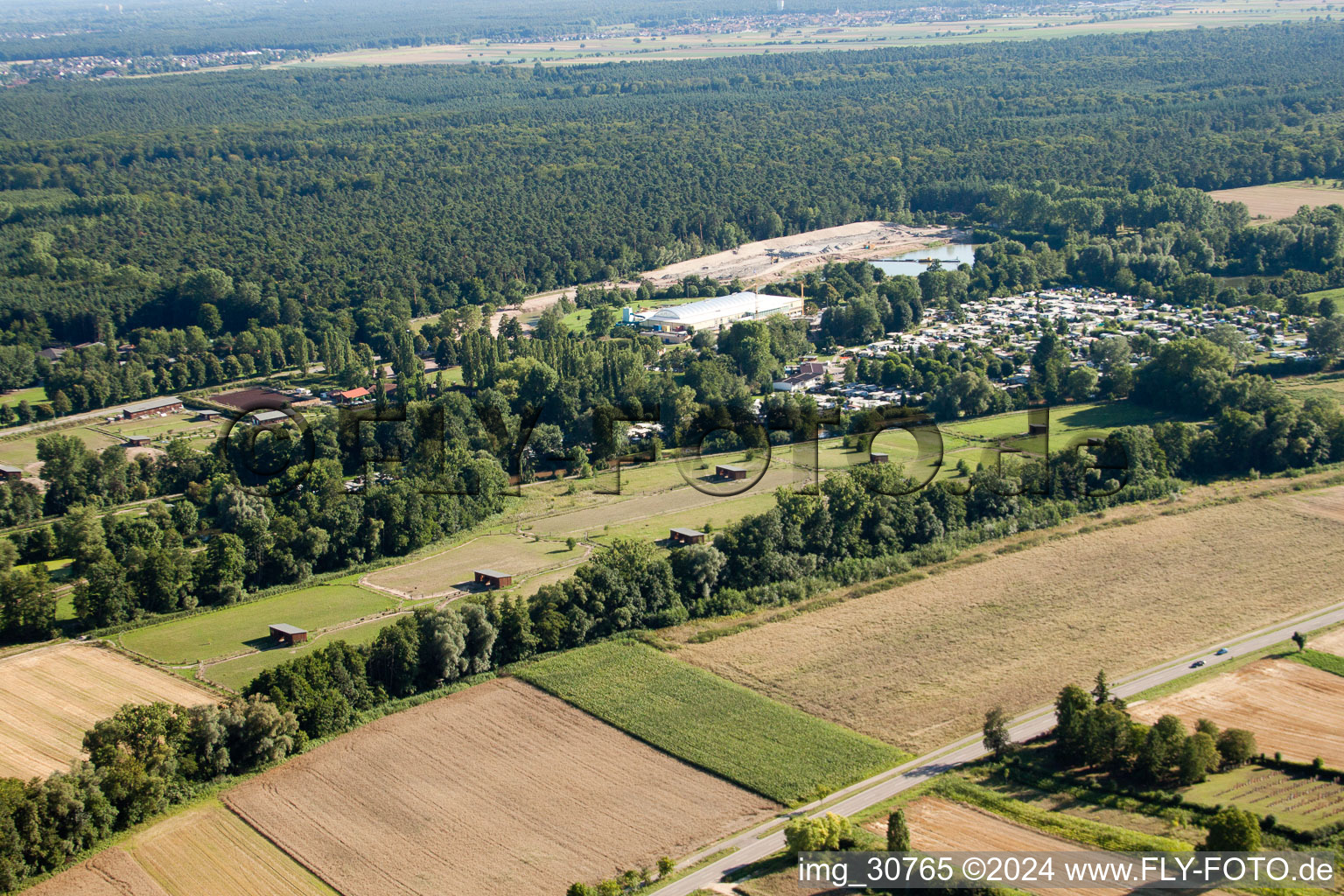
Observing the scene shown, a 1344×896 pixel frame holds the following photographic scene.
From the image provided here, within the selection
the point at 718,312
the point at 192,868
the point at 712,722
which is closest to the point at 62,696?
the point at 192,868

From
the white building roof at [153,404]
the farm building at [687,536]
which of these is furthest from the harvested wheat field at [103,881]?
the white building roof at [153,404]

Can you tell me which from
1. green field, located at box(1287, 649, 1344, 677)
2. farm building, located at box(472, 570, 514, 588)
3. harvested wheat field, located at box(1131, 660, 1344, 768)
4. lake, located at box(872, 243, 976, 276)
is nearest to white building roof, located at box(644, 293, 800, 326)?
lake, located at box(872, 243, 976, 276)

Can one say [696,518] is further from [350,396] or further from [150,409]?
[150,409]

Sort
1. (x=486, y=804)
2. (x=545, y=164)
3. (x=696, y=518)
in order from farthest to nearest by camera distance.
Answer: (x=545, y=164) < (x=696, y=518) < (x=486, y=804)

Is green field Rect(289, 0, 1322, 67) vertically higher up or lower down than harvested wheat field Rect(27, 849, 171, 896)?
higher up

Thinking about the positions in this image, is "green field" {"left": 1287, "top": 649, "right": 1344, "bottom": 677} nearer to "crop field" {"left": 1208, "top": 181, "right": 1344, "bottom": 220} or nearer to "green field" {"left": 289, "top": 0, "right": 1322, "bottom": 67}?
"crop field" {"left": 1208, "top": 181, "right": 1344, "bottom": 220}

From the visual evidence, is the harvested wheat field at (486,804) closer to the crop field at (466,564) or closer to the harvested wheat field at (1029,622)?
the harvested wheat field at (1029,622)
